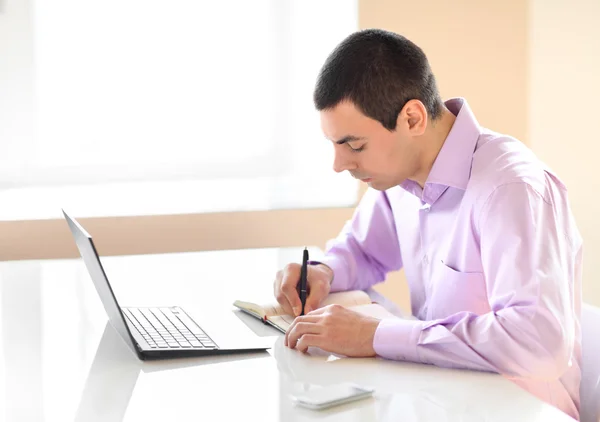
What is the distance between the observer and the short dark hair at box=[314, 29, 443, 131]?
164cm

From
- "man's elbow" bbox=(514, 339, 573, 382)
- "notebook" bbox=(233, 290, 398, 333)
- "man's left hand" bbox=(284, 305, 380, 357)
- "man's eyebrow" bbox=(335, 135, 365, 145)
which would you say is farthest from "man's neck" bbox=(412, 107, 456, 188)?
"man's elbow" bbox=(514, 339, 573, 382)

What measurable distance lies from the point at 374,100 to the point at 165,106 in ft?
5.09

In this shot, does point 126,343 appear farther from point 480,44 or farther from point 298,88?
point 480,44

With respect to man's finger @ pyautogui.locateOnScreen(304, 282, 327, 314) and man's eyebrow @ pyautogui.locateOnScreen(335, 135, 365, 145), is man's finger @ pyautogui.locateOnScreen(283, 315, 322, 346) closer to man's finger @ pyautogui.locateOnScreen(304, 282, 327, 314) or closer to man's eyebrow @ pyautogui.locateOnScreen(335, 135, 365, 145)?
man's finger @ pyautogui.locateOnScreen(304, 282, 327, 314)

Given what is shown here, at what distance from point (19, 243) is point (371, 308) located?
1615mm

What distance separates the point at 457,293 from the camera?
66.9 inches

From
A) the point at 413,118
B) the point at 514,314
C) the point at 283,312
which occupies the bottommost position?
the point at 283,312

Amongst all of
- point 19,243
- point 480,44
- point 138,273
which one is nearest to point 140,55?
point 19,243

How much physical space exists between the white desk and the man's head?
1.33 ft

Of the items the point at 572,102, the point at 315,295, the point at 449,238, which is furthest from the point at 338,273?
the point at 572,102

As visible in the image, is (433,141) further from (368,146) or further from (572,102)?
(572,102)

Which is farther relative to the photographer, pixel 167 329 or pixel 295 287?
pixel 295 287

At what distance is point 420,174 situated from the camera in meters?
1.80

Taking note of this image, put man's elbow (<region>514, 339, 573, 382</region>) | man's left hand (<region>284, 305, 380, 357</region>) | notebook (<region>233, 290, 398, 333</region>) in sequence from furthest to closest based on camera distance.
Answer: notebook (<region>233, 290, 398, 333</region>) → man's left hand (<region>284, 305, 380, 357</region>) → man's elbow (<region>514, 339, 573, 382</region>)
